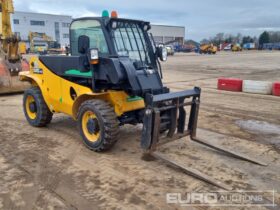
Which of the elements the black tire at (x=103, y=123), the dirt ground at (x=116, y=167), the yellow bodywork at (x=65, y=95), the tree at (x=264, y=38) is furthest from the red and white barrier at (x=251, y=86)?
the tree at (x=264, y=38)

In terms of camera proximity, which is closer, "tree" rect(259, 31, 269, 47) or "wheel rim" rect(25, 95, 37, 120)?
"wheel rim" rect(25, 95, 37, 120)

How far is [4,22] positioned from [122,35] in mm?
6983

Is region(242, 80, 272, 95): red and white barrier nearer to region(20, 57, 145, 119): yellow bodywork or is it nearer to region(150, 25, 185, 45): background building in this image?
region(20, 57, 145, 119): yellow bodywork

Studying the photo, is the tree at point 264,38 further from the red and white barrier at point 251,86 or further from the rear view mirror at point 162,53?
the rear view mirror at point 162,53

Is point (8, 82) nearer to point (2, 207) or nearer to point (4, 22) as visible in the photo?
point (4, 22)

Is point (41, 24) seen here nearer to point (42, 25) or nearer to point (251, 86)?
point (42, 25)

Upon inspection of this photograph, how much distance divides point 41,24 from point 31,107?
80260 millimetres

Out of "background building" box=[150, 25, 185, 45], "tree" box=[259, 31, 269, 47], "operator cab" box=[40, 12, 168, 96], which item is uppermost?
"background building" box=[150, 25, 185, 45]

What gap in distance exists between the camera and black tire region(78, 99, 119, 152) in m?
4.63

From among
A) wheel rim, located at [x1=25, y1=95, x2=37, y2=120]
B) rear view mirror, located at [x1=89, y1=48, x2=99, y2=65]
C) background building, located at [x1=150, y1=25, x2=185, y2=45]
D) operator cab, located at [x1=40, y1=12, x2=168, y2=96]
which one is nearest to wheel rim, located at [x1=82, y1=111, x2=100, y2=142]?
operator cab, located at [x1=40, y1=12, x2=168, y2=96]

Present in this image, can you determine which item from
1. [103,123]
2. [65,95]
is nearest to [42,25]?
[65,95]

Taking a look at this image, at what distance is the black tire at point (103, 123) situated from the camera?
4633mm

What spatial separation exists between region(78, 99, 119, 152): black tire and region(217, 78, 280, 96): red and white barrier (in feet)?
25.4

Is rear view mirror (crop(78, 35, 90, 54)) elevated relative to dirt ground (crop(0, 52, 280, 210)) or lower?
elevated
